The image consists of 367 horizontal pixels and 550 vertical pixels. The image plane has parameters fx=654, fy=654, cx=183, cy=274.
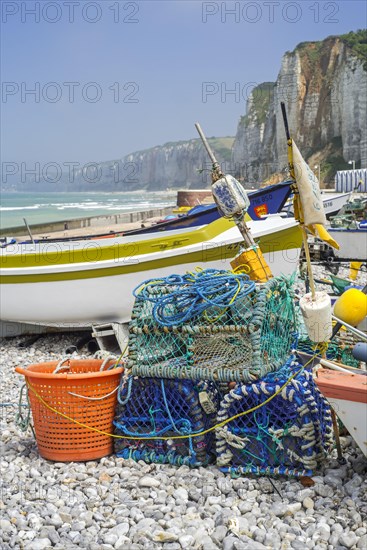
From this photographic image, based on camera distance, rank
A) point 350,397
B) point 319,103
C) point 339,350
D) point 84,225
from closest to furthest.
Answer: point 350,397, point 339,350, point 84,225, point 319,103

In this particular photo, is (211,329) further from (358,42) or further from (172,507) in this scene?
(358,42)

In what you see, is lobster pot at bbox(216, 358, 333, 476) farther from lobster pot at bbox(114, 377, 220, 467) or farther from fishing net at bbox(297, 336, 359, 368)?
fishing net at bbox(297, 336, 359, 368)

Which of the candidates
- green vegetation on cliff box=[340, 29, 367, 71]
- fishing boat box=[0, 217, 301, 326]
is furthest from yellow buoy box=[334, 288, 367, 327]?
green vegetation on cliff box=[340, 29, 367, 71]

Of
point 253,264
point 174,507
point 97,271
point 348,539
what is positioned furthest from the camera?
point 97,271

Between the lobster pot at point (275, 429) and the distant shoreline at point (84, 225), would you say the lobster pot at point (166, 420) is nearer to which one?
the lobster pot at point (275, 429)

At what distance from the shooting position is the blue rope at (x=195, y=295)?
4.77 m

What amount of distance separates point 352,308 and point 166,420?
161 cm

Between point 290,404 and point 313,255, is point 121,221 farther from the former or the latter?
point 290,404

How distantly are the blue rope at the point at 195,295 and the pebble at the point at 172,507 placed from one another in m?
1.12

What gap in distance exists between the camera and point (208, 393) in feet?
15.4

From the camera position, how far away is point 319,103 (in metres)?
82.9

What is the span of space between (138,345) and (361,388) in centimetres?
177

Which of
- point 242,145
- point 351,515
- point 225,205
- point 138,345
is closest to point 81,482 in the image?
point 138,345

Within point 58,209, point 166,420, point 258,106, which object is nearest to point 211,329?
point 166,420
